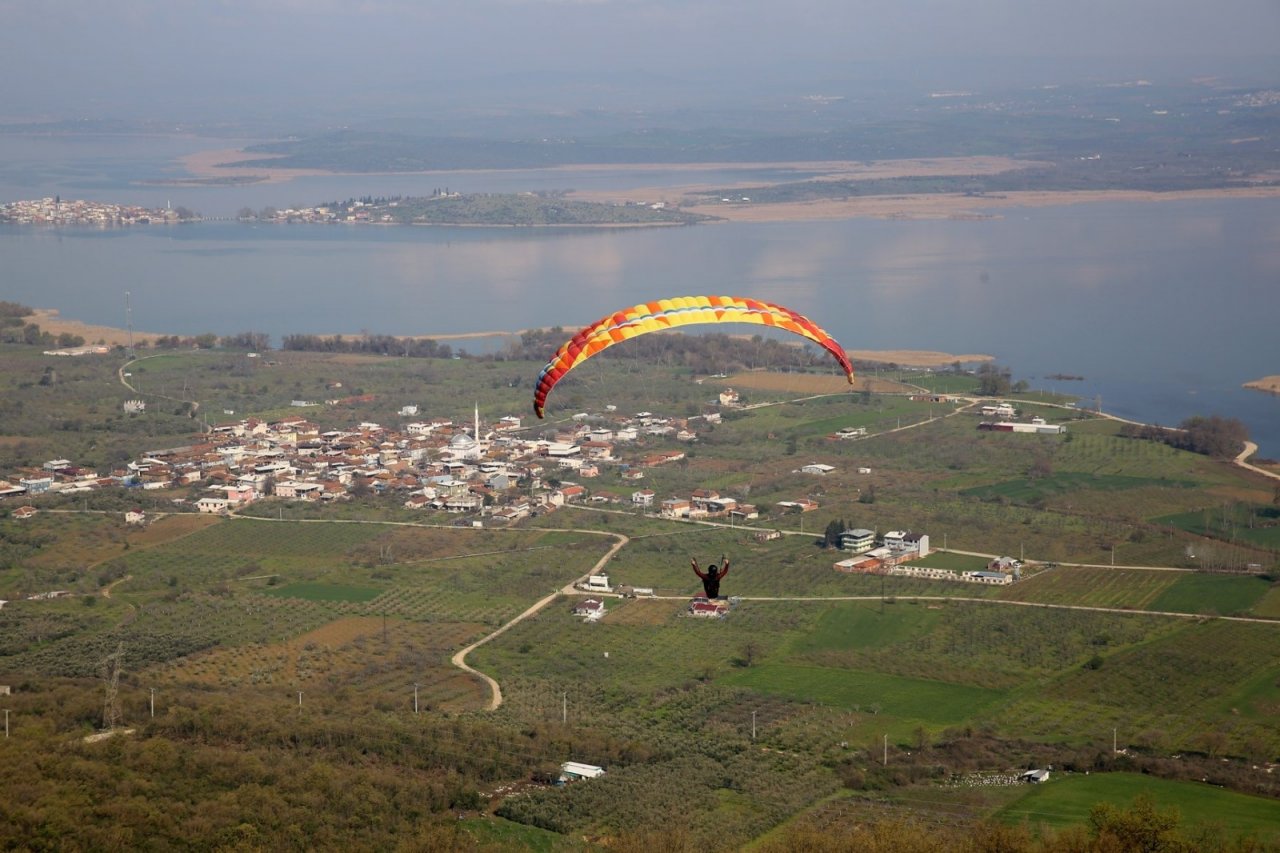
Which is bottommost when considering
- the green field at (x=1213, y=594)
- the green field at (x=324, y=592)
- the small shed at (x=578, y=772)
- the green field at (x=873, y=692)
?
the green field at (x=324, y=592)

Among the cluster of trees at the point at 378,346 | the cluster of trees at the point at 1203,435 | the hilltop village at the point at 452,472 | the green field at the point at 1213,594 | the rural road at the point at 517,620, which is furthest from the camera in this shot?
the cluster of trees at the point at 378,346

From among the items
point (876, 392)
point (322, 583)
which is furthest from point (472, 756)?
point (876, 392)

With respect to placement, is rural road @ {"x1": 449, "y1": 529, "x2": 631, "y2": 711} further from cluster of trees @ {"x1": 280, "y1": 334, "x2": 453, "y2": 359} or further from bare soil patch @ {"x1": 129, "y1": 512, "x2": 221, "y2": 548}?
cluster of trees @ {"x1": 280, "y1": 334, "x2": 453, "y2": 359}

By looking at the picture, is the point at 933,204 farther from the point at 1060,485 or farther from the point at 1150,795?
the point at 1150,795

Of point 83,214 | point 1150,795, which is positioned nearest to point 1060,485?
point 1150,795

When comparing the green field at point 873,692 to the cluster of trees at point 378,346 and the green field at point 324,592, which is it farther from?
the cluster of trees at point 378,346

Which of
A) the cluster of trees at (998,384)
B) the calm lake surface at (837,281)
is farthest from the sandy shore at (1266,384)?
the cluster of trees at (998,384)

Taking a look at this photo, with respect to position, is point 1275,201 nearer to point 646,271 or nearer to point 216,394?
point 646,271
